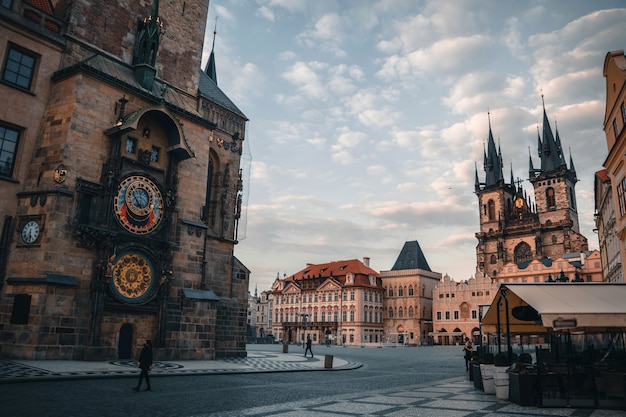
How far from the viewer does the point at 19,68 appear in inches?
819

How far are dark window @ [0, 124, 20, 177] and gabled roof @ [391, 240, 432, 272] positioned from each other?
8565cm

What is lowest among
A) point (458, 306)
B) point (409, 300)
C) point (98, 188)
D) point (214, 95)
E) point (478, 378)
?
point (478, 378)

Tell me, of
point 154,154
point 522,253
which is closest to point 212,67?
point 154,154

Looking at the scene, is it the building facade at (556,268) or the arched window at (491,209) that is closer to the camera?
the building facade at (556,268)

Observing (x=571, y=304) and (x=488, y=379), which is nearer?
(x=571, y=304)

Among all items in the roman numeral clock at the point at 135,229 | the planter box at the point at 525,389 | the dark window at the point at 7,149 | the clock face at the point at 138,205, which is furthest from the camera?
the clock face at the point at 138,205

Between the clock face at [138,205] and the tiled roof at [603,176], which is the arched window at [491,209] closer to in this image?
the tiled roof at [603,176]

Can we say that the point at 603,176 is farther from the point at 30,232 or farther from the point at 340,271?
the point at 340,271

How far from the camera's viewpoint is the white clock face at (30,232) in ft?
63.2

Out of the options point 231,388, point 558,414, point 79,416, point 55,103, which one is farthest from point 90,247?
point 558,414

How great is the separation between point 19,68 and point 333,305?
3110 inches

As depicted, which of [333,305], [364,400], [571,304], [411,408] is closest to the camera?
[411,408]

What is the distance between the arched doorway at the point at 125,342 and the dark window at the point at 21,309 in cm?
413

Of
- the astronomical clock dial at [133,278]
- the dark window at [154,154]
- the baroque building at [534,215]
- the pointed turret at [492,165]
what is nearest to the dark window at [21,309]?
the astronomical clock dial at [133,278]
